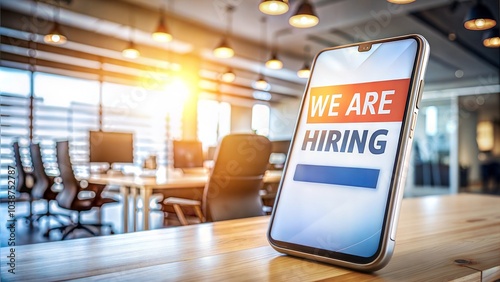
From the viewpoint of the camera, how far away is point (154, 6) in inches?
284

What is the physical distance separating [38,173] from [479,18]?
5.28m

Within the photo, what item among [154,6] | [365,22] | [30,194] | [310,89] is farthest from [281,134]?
[310,89]

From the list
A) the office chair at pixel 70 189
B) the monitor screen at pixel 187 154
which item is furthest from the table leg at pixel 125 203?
the monitor screen at pixel 187 154

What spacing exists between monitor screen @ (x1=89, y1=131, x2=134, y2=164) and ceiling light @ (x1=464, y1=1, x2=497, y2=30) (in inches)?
156

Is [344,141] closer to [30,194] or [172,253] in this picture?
[172,253]

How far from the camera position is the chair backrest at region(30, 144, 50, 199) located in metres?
4.86

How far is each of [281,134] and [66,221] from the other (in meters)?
10.7

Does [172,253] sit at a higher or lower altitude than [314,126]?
lower

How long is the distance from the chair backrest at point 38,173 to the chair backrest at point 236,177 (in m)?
2.98

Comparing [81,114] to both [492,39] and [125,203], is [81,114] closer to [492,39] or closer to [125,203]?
A: [125,203]

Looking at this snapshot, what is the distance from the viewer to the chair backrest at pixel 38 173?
4.86 metres

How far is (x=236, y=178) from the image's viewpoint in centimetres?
296

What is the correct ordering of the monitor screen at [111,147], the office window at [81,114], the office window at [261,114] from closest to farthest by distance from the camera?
the monitor screen at [111,147] < the office window at [81,114] < the office window at [261,114]

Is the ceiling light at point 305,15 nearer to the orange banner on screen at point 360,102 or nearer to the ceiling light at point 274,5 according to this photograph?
the ceiling light at point 274,5
